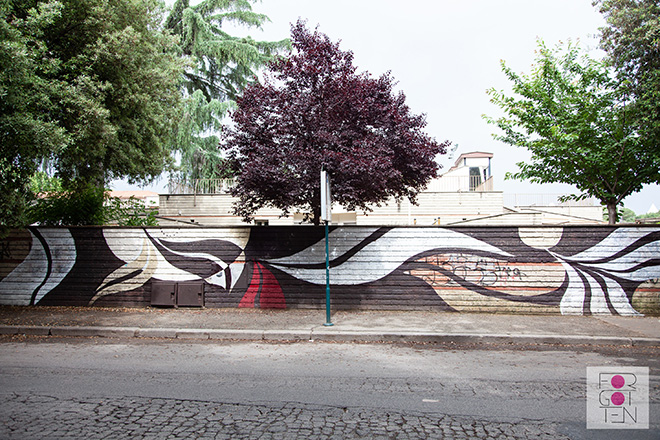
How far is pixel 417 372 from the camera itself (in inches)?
217

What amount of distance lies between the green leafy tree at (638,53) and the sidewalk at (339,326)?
4922 mm

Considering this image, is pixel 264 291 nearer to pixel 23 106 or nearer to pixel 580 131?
pixel 23 106

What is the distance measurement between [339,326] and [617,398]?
15.3 ft

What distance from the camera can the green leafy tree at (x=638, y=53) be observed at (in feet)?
31.0

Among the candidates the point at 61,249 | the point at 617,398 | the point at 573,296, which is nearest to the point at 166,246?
the point at 61,249

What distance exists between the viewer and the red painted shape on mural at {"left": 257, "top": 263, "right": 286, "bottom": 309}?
9.84 m

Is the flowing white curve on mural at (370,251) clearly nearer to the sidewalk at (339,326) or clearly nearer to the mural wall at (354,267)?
the mural wall at (354,267)

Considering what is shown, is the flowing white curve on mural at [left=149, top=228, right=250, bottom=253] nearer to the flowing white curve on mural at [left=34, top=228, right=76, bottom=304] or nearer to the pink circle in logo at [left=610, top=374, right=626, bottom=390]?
the flowing white curve on mural at [left=34, top=228, right=76, bottom=304]

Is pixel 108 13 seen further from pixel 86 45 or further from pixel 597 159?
pixel 597 159

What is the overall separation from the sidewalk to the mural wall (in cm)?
43

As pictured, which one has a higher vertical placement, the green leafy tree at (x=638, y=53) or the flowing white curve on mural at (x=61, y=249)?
the green leafy tree at (x=638, y=53)

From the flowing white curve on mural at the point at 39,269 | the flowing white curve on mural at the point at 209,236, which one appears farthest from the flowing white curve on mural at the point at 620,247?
the flowing white curve on mural at the point at 39,269

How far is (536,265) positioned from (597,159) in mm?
4545

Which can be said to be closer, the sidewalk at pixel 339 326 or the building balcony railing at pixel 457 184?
the sidewalk at pixel 339 326
